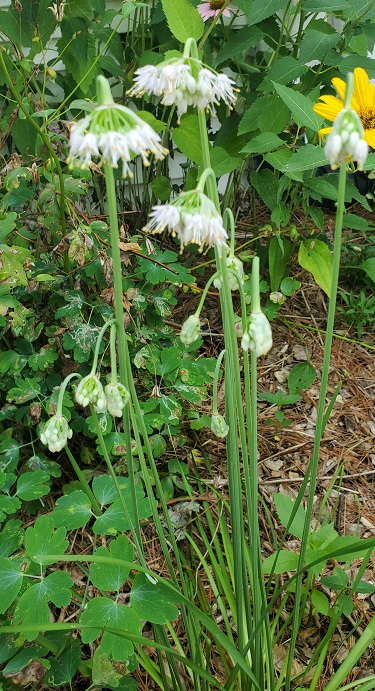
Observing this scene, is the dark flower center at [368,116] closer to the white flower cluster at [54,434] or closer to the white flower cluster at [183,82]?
the white flower cluster at [183,82]

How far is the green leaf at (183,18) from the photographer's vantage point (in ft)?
5.59

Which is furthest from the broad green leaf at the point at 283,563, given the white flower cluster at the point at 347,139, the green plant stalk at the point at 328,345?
the white flower cluster at the point at 347,139

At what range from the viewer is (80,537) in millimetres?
1600

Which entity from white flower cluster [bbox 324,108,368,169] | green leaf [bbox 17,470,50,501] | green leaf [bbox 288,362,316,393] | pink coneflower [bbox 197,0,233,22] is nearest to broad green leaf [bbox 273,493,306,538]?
green leaf [bbox 17,470,50,501]

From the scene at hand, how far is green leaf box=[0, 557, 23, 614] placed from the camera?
98 cm

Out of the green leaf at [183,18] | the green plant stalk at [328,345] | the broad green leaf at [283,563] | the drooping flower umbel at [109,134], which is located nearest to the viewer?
the drooping flower umbel at [109,134]

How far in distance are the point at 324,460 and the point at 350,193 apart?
0.81m

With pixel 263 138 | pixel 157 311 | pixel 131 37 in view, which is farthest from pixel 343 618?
pixel 131 37

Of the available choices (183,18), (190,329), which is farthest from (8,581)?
(183,18)

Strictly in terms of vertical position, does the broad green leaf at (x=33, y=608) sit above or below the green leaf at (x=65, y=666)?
above

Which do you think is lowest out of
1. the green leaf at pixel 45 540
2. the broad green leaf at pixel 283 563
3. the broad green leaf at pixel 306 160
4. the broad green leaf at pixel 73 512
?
the broad green leaf at pixel 283 563

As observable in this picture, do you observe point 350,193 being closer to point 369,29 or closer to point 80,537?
point 369,29

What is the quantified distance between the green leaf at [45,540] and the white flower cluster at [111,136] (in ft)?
2.12

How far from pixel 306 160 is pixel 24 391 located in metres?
0.91
